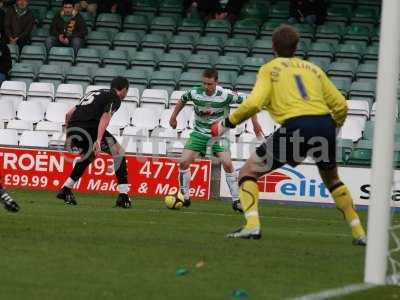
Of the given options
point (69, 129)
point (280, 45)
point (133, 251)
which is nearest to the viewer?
point (133, 251)

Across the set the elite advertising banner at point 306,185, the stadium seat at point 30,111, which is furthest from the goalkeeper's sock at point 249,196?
the stadium seat at point 30,111

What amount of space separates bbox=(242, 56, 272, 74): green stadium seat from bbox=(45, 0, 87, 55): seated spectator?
3.45 metres

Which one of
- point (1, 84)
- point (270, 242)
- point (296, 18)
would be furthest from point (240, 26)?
point (270, 242)

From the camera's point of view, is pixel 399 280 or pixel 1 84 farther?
pixel 1 84

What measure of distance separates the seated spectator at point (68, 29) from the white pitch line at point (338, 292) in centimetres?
1684

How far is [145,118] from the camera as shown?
23.1 metres

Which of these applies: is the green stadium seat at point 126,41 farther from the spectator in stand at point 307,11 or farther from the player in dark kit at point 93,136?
the player in dark kit at point 93,136

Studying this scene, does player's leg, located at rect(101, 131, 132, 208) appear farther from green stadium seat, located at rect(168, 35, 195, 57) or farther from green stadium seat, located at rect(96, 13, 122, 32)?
green stadium seat, located at rect(96, 13, 122, 32)

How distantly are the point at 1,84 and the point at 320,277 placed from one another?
16.0 m

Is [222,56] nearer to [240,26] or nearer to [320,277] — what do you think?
[240,26]

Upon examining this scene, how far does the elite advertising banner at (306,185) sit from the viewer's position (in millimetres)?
20484

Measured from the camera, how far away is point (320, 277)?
9.54 meters

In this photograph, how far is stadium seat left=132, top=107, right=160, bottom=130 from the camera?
23016 mm

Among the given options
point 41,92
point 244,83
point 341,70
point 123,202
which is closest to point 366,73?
point 341,70
